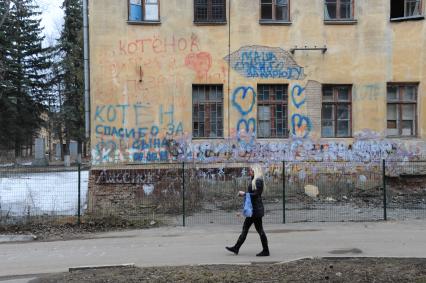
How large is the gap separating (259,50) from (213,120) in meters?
3.07

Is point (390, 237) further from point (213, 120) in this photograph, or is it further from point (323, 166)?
point (213, 120)

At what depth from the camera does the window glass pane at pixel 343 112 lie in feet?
63.9

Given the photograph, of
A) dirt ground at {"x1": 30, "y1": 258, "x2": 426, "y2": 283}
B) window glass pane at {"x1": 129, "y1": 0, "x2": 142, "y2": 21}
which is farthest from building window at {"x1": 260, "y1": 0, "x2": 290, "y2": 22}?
dirt ground at {"x1": 30, "y1": 258, "x2": 426, "y2": 283}

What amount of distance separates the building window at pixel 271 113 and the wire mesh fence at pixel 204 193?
1.24 meters

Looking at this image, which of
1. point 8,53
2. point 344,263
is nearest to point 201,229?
point 344,263

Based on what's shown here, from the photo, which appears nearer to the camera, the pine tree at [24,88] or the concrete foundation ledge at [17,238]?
the concrete foundation ledge at [17,238]

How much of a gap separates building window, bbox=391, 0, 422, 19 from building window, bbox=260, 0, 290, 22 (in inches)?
160

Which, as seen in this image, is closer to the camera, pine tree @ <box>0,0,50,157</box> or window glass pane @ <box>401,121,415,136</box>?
window glass pane @ <box>401,121,415,136</box>

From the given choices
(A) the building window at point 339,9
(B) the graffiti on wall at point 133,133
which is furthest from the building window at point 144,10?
(A) the building window at point 339,9

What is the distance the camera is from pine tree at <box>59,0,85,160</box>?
52781mm

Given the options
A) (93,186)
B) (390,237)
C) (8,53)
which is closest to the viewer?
(390,237)

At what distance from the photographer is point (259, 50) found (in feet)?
62.3

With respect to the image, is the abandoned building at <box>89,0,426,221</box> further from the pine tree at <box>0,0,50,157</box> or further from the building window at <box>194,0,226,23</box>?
the pine tree at <box>0,0,50,157</box>

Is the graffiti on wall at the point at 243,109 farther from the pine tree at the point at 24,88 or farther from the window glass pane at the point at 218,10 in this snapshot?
the pine tree at the point at 24,88
